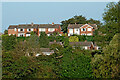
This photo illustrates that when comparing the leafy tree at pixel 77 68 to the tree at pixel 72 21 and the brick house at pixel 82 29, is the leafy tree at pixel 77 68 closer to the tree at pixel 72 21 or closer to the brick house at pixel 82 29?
the brick house at pixel 82 29

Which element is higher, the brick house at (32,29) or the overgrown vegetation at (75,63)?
the brick house at (32,29)

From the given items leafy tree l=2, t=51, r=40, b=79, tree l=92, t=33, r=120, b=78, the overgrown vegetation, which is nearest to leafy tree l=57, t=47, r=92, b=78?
the overgrown vegetation

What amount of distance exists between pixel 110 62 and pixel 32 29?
131 ft

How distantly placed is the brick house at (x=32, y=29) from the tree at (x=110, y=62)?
3695 cm

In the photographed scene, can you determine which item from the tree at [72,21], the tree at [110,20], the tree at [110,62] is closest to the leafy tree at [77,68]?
the tree at [110,62]

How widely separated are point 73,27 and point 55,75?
34.5m

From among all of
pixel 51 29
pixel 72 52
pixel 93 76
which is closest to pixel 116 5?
pixel 72 52

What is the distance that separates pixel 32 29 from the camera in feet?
174

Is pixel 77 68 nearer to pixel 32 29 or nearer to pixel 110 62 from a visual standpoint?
pixel 110 62

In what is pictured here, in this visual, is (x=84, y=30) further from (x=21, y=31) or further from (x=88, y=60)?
(x=88, y=60)

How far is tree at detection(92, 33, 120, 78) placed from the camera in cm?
1412

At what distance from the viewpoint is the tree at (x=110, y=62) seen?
14.1 metres

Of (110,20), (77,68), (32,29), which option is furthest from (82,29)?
(77,68)

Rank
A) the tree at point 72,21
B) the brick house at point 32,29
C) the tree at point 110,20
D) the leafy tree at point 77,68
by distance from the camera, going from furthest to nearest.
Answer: the tree at point 72,21 < the brick house at point 32,29 < the tree at point 110,20 < the leafy tree at point 77,68
